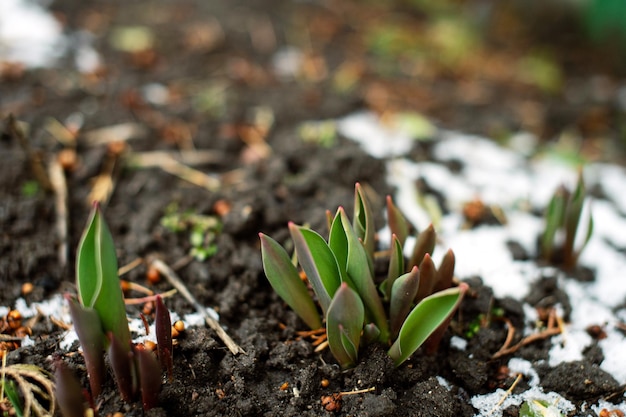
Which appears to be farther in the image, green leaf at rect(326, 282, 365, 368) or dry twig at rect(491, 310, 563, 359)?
dry twig at rect(491, 310, 563, 359)

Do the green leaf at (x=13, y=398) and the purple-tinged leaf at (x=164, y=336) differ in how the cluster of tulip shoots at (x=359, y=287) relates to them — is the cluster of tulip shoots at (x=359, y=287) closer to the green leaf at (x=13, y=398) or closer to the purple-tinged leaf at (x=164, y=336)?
the purple-tinged leaf at (x=164, y=336)

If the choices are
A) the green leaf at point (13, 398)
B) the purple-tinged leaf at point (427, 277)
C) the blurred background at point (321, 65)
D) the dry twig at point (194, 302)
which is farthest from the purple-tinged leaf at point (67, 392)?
the blurred background at point (321, 65)

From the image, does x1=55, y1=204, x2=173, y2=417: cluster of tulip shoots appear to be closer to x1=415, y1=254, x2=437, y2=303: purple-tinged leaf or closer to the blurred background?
x1=415, y1=254, x2=437, y2=303: purple-tinged leaf

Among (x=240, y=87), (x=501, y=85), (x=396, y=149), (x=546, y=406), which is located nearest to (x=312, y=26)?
(x=240, y=87)

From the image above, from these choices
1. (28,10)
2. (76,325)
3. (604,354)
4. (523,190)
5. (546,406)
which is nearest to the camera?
(76,325)

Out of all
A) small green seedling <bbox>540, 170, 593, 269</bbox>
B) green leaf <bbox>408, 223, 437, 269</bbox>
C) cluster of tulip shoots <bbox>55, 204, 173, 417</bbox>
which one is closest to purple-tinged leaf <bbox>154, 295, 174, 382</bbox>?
cluster of tulip shoots <bbox>55, 204, 173, 417</bbox>

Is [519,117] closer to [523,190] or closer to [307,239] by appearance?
[523,190]
